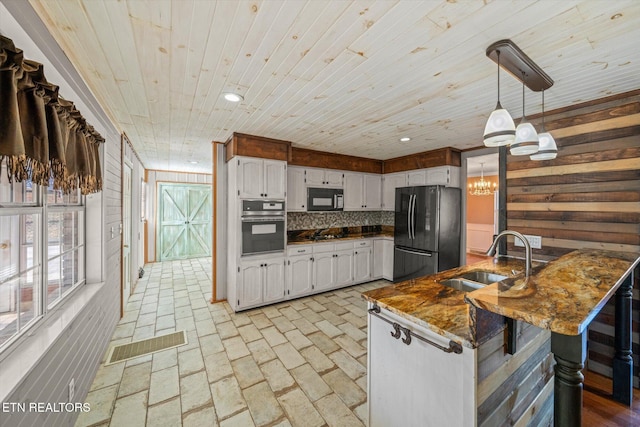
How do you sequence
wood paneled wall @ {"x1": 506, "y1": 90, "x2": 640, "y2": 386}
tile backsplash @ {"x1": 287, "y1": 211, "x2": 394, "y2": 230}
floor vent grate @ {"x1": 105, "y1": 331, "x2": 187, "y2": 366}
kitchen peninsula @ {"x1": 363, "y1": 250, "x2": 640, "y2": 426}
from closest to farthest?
kitchen peninsula @ {"x1": 363, "y1": 250, "x2": 640, "y2": 426} → wood paneled wall @ {"x1": 506, "y1": 90, "x2": 640, "y2": 386} → floor vent grate @ {"x1": 105, "y1": 331, "x2": 187, "y2": 366} → tile backsplash @ {"x1": 287, "y1": 211, "x2": 394, "y2": 230}

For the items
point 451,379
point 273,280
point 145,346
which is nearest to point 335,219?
point 273,280

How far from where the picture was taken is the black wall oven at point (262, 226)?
3.53 meters

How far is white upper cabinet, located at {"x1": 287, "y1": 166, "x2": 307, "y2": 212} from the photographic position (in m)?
4.17

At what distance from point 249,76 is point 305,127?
1276 millimetres

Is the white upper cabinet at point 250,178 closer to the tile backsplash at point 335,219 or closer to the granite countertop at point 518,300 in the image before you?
→ the tile backsplash at point 335,219

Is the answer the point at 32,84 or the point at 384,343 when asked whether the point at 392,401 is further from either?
the point at 32,84

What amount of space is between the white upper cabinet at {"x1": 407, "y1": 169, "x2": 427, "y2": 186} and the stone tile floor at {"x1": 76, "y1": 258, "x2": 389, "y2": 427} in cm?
235

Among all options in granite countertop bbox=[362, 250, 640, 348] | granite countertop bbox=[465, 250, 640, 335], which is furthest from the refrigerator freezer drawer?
granite countertop bbox=[465, 250, 640, 335]

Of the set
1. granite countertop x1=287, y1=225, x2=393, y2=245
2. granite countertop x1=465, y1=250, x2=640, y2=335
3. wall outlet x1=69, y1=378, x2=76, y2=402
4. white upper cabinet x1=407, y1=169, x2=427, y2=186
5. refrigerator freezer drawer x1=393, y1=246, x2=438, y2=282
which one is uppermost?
white upper cabinet x1=407, y1=169, x2=427, y2=186

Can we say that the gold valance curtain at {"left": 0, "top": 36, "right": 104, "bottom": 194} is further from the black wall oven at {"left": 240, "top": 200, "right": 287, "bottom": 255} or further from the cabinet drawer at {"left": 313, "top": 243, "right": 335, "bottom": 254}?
the cabinet drawer at {"left": 313, "top": 243, "right": 335, "bottom": 254}

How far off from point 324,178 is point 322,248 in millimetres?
1230

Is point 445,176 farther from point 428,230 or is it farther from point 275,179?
point 275,179

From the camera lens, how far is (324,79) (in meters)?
1.98

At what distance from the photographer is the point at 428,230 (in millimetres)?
4074
